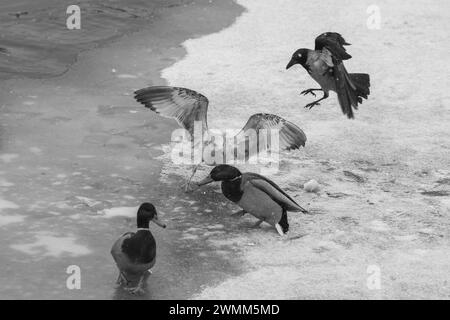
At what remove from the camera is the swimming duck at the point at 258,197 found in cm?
751

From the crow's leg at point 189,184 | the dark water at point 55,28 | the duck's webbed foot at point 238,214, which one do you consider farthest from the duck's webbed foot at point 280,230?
the dark water at point 55,28

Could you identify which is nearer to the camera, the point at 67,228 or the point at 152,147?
the point at 67,228

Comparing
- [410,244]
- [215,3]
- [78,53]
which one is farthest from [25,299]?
[215,3]

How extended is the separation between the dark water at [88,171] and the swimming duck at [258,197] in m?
0.26

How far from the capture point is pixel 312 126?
9.94 meters

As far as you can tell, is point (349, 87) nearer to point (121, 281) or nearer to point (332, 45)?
point (332, 45)

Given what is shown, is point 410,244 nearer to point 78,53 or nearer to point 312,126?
point 312,126

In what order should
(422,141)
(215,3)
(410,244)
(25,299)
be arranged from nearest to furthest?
(25,299), (410,244), (422,141), (215,3)

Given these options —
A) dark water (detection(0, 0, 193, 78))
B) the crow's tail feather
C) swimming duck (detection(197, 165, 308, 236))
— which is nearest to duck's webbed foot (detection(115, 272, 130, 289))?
swimming duck (detection(197, 165, 308, 236))

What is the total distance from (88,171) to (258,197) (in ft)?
5.82

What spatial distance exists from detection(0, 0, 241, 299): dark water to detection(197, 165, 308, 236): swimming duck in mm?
257

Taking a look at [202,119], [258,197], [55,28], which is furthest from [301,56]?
[55,28]

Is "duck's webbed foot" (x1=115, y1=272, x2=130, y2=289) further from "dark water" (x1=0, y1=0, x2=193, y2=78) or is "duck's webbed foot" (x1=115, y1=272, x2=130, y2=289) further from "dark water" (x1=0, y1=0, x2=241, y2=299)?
"dark water" (x1=0, y1=0, x2=193, y2=78)

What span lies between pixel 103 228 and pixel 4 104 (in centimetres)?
305
